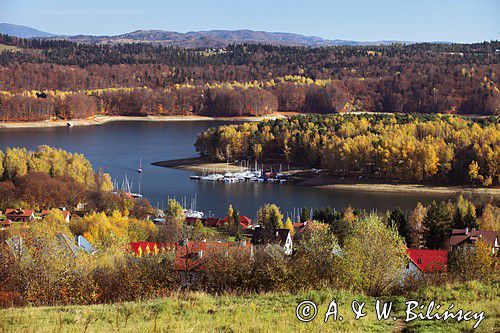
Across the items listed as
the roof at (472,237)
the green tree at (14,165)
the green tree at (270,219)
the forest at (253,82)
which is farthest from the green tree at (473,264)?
the forest at (253,82)

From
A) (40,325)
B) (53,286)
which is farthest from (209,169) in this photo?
(40,325)

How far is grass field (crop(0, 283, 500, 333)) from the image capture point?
440 centimetres

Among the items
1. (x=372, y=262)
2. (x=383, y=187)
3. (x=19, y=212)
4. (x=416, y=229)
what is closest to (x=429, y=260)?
(x=372, y=262)

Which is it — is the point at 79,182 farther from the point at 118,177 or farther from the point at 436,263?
the point at 436,263

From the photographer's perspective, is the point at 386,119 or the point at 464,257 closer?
the point at 464,257

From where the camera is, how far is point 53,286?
6352 mm

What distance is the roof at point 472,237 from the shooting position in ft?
39.3

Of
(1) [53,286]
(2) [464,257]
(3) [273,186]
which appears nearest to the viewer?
(1) [53,286]

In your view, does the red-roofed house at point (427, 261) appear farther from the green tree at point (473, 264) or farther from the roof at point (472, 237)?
the roof at point (472, 237)

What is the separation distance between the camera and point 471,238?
12.1 meters

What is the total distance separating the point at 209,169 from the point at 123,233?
1644 cm

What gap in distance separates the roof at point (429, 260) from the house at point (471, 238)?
43.5 inches

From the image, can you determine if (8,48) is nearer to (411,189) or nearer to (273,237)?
(411,189)

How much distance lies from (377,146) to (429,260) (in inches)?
679
